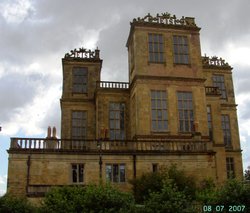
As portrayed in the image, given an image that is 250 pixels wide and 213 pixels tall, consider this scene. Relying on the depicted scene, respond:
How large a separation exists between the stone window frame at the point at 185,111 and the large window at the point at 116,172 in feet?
23.0

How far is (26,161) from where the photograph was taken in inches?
1061

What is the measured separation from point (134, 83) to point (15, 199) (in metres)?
16.2

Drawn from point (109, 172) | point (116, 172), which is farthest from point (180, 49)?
point (109, 172)

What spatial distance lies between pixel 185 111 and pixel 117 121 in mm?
6232

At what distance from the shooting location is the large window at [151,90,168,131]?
32281 mm

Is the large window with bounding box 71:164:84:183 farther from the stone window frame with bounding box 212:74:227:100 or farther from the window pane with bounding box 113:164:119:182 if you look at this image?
the stone window frame with bounding box 212:74:227:100

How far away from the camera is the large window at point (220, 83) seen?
42.7 m

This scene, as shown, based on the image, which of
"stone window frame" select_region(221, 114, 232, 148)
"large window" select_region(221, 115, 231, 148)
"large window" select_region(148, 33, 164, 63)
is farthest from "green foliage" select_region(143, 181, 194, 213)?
"large window" select_region(221, 115, 231, 148)

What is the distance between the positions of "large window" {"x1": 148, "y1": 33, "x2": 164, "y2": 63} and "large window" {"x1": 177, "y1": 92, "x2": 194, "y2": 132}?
364 centimetres

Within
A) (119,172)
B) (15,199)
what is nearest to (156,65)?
(119,172)

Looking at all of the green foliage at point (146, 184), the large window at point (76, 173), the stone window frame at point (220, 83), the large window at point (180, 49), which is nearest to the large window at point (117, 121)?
the large window at point (180, 49)

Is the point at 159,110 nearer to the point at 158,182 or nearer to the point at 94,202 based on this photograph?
the point at 158,182

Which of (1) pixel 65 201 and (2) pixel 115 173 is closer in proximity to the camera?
(1) pixel 65 201

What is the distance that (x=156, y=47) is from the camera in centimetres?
3441
